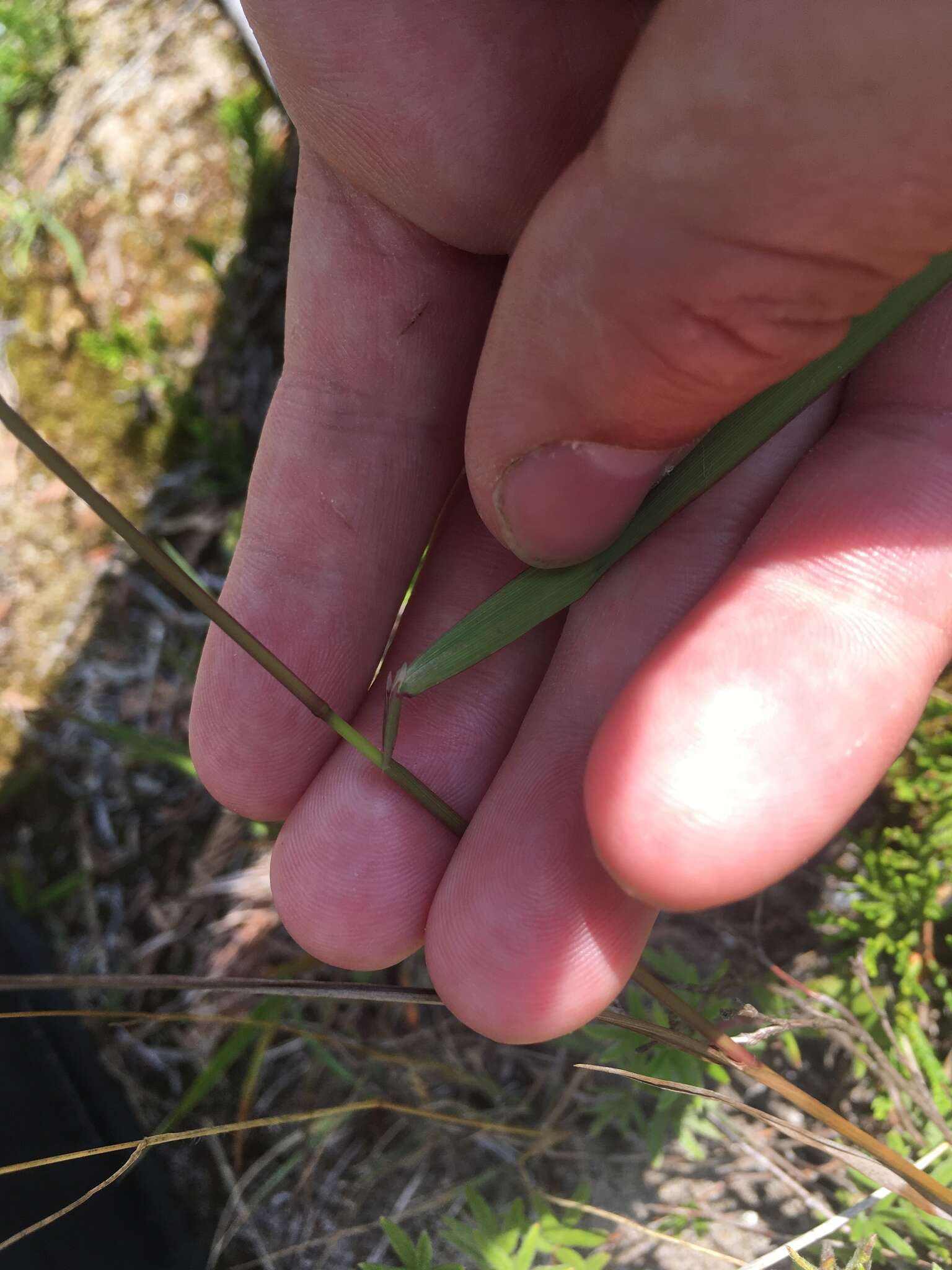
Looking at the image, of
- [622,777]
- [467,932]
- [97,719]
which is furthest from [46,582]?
[622,777]

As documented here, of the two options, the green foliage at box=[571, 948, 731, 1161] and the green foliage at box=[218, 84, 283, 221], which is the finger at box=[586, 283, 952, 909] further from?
the green foliage at box=[218, 84, 283, 221]

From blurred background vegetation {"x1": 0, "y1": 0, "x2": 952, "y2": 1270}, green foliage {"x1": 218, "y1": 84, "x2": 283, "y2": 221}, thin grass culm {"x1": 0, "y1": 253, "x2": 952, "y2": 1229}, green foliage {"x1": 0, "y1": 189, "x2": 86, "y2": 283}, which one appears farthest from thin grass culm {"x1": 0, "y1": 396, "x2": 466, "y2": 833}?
green foliage {"x1": 0, "y1": 189, "x2": 86, "y2": 283}

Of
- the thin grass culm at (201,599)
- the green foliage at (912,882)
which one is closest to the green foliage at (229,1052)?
the thin grass culm at (201,599)

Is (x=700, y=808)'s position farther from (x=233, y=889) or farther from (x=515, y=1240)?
(x=233, y=889)

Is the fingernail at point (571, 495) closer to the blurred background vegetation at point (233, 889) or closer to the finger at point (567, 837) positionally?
the finger at point (567, 837)

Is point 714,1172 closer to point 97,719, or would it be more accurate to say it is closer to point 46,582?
point 97,719

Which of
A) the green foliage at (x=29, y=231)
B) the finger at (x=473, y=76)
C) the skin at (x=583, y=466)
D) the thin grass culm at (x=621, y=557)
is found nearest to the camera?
the skin at (x=583, y=466)

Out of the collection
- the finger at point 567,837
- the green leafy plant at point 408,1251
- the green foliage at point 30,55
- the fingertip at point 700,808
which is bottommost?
the green leafy plant at point 408,1251
